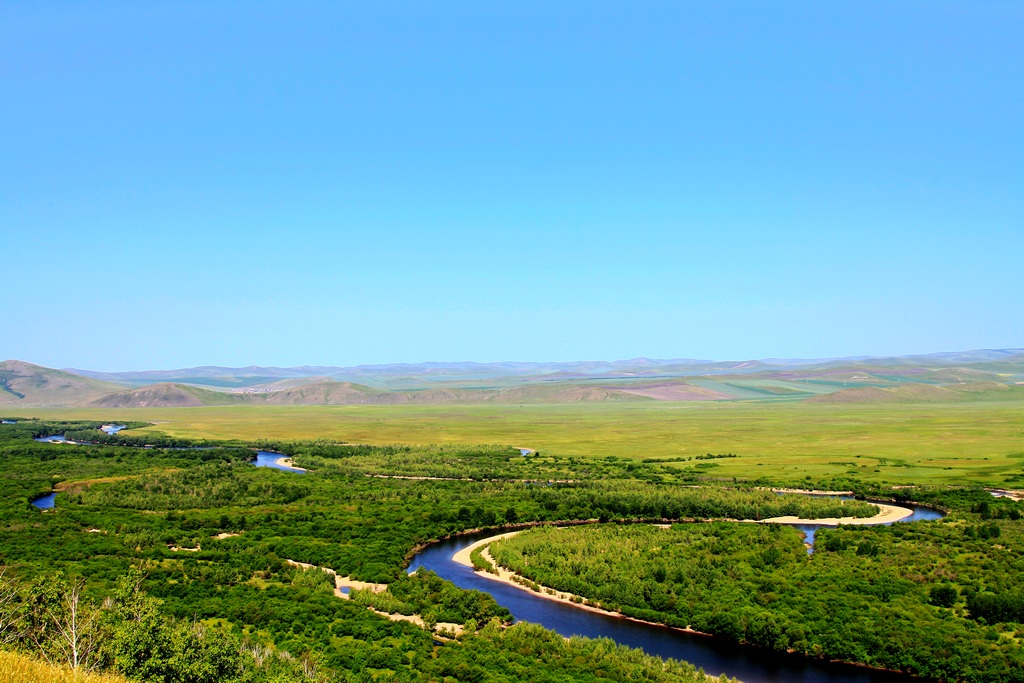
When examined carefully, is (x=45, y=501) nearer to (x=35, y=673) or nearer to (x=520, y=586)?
(x=520, y=586)

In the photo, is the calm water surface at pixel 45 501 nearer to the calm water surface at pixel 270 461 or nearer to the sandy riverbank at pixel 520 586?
the calm water surface at pixel 270 461

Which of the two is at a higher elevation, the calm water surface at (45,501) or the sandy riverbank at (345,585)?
the sandy riverbank at (345,585)

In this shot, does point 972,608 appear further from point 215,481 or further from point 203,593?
point 215,481

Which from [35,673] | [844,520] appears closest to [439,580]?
[35,673]

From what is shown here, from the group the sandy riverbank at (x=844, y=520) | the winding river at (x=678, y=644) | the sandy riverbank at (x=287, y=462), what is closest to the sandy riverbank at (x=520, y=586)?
the winding river at (x=678, y=644)

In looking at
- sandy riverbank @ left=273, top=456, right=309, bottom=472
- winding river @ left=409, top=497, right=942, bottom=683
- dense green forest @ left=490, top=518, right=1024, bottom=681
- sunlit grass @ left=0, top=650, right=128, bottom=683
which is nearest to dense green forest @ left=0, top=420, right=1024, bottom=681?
dense green forest @ left=490, top=518, right=1024, bottom=681

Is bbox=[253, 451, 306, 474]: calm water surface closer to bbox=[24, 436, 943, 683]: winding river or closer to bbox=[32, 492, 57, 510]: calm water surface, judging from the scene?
bbox=[32, 492, 57, 510]: calm water surface

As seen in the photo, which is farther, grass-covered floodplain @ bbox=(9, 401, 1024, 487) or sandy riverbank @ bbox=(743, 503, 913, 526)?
grass-covered floodplain @ bbox=(9, 401, 1024, 487)
